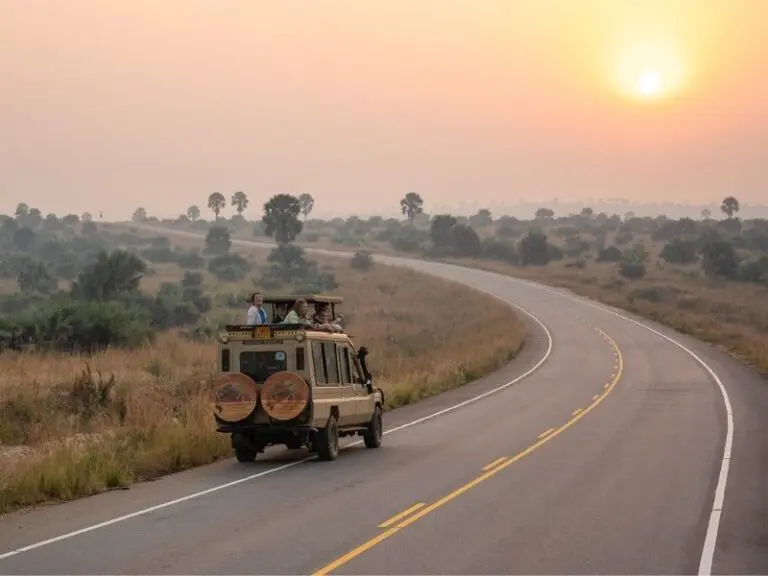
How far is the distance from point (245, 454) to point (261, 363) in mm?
1678

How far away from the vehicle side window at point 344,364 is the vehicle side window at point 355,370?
169mm

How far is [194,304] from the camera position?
66.9m

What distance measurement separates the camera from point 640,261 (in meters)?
118

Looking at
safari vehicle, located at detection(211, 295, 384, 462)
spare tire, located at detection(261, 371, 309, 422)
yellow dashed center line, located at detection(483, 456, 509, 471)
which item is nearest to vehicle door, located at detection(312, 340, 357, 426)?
safari vehicle, located at detection(211, 295, 384, 462)

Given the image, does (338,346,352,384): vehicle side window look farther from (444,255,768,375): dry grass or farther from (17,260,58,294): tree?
(17,260,58,294): tree

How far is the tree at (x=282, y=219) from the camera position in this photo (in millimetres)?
128250

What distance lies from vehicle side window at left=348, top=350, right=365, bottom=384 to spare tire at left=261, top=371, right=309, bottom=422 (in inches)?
105

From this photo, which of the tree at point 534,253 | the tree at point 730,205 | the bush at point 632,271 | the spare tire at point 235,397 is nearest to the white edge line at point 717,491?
the spare tire at point 235,397

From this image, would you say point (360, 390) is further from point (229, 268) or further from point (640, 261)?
point (640, 261)

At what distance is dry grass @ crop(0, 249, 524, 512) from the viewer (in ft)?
Answer: 55.8

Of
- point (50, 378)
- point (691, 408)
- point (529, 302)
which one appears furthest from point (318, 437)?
point (529, 302)

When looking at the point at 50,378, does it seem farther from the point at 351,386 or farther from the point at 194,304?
the point at 194,304

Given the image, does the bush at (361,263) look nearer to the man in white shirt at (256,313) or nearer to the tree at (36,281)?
the tree at (36,281)

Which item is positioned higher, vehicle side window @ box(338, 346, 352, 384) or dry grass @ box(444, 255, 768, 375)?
vehicle side window @ box(338, 346, 352, 384)
